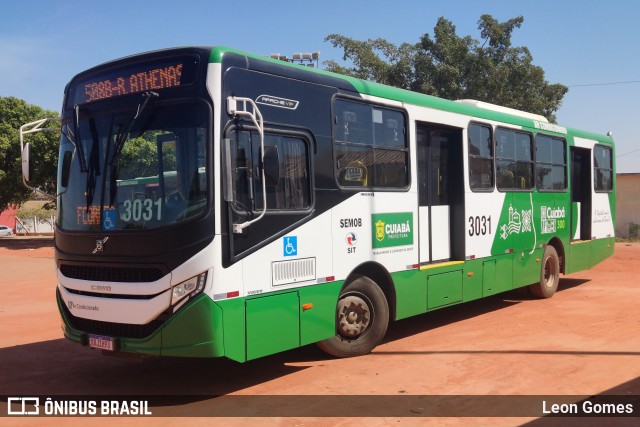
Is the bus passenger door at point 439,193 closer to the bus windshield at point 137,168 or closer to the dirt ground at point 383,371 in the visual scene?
the dirt ground at point 383,371

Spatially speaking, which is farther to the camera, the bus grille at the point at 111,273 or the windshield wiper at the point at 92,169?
the windshield wiper at the point at 92,169

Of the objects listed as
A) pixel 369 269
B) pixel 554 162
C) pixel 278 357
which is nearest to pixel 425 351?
pixel 369 269

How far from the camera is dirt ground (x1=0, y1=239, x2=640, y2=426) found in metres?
5.99

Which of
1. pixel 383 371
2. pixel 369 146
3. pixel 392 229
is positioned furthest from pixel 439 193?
pixel 383 371

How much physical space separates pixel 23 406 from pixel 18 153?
31.4m

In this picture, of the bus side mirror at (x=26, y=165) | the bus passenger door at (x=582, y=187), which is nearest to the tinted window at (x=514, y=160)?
the bus passenger door at (x=582, y=187)

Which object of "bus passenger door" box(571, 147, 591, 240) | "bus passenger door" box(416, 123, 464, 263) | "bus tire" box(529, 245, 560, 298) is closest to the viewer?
"bus passenger door" box(416, 123, 464, 263)

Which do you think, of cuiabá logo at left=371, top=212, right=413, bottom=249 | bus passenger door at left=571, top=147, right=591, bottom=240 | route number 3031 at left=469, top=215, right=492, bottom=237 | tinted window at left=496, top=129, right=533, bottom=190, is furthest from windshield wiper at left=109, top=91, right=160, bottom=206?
bus passenger door at left=571, top=147, right=591, bottom=240

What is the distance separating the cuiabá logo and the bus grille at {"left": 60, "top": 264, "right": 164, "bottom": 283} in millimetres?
3030

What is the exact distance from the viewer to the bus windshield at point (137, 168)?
614 cm

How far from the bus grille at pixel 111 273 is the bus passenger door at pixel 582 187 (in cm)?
1093

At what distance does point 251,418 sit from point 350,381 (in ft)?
4.98

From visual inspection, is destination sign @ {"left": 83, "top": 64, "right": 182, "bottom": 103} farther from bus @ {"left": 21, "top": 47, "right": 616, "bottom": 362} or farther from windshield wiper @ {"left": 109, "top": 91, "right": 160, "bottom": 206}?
windshield wiper @ {"left": 109, "top": 91, "right": 160, "bottom": 206}

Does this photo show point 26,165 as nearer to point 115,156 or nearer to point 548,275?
point 115,156
